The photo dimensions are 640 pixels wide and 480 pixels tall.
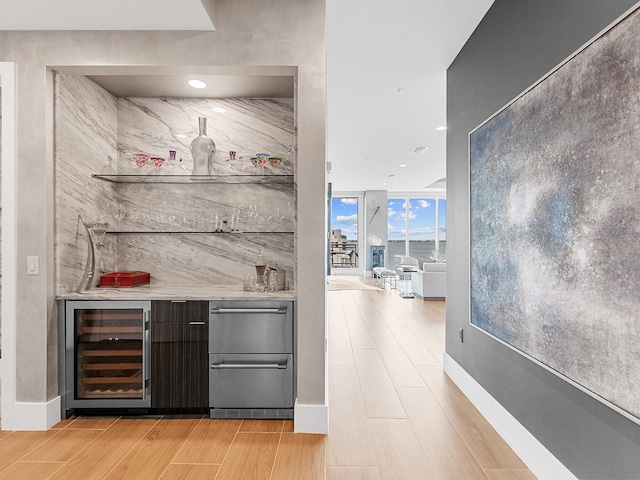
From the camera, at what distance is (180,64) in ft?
8.64

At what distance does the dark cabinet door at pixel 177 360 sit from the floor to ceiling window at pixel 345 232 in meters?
10.8

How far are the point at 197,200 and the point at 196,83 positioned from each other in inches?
35.7

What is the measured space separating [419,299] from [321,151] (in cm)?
616

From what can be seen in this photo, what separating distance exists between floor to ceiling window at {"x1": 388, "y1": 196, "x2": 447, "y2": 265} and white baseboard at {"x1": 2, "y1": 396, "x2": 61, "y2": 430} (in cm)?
1184

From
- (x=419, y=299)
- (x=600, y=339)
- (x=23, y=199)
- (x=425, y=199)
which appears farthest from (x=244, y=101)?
(x=425, y=199)

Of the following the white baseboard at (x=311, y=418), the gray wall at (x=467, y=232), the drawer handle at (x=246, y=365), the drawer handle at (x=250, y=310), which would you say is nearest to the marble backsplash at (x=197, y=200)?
the drawer handle at (x=250, y=310)

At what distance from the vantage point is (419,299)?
8.17 metres

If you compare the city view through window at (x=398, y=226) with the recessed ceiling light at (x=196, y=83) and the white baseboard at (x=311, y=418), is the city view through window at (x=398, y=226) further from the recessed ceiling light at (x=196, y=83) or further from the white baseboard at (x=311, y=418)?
the white baseboard at (x=311, y=418)

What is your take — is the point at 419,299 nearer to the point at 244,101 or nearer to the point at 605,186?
the point at 244,101

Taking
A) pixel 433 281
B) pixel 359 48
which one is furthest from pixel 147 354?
pixel 433 281

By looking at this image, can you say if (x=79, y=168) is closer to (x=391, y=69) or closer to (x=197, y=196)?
(x=197, y=196)

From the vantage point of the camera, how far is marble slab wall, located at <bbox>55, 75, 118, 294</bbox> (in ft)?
9.12

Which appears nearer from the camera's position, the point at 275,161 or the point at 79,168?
the point at 79,168

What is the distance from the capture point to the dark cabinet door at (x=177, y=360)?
279 cm
